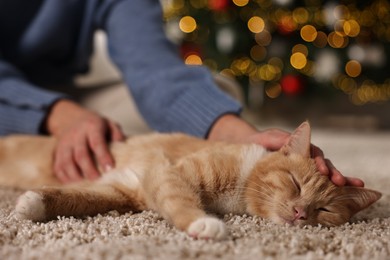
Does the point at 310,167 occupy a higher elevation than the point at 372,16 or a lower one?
lower

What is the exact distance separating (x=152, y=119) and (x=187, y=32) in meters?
2.34

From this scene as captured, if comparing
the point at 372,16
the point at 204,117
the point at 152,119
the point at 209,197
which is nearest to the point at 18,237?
the point at 209,197

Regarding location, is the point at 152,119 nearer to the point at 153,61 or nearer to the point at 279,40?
the point at 153,61

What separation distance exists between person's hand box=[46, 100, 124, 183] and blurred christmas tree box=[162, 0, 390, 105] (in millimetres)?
2331

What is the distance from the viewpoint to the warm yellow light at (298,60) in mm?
3902

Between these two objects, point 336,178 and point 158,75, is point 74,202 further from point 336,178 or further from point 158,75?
point 158,75

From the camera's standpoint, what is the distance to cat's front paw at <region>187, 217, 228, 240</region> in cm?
86

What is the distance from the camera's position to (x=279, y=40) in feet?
12.9

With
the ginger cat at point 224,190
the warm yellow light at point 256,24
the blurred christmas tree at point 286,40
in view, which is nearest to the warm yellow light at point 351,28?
the blurred christmas tree at point 286,40

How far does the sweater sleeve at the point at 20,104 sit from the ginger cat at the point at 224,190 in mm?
424

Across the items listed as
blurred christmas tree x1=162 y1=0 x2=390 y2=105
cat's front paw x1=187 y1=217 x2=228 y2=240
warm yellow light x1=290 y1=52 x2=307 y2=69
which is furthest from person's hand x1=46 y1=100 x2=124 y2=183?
warm yellow light x1=290 y1=52 x2=307 y2=69

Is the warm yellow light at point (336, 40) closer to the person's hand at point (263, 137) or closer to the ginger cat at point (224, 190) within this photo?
the person's hand at point (263, 137)

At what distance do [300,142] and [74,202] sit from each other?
1.61ft

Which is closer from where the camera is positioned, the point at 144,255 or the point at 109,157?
the point at 144,255
